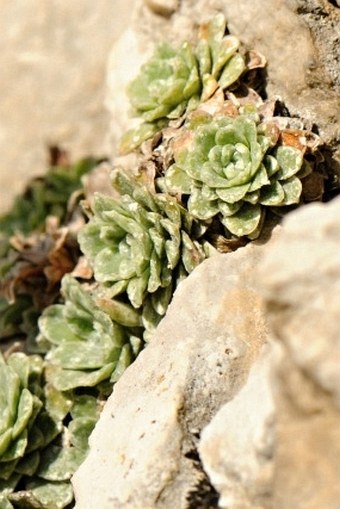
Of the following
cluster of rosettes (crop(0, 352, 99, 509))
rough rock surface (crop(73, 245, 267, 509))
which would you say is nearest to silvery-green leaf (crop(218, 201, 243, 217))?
rough rock surface (crop(73, 245, 267, 509))

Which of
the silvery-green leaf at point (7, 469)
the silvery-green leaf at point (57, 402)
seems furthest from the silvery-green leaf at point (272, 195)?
the silvery-green leaf at point (7, 469)

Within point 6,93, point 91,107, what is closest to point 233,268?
point 91,107

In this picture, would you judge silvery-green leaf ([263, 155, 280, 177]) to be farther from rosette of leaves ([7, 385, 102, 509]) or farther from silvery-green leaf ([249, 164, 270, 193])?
rosette of leaves ([7, 385, 102, 509])

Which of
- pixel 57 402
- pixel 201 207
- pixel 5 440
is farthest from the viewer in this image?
pixel 57 402

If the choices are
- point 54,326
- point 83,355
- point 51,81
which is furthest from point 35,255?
point 51,81

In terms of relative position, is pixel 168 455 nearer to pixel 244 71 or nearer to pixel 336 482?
pixel 336 482

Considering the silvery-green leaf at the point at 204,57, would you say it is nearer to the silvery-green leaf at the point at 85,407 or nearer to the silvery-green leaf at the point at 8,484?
the silvery-green leaf at the point at 85,407

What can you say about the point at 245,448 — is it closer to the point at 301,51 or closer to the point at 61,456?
the point at 61,456
